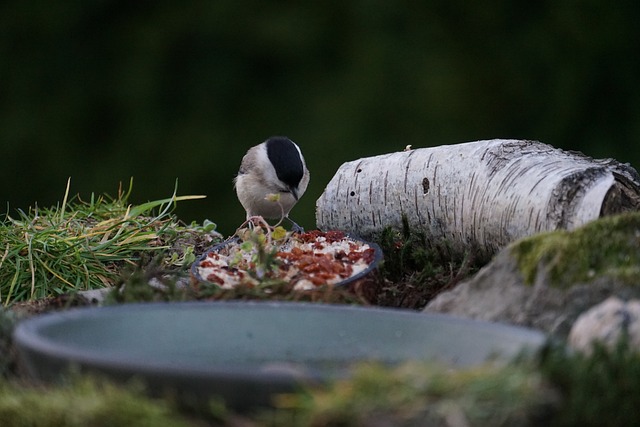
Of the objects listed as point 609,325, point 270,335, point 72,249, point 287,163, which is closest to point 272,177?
point 287,163

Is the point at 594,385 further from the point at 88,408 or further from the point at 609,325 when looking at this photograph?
the point at 88,408

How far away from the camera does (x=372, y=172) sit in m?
3.75

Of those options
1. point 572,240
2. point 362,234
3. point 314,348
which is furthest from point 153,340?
point 362,234

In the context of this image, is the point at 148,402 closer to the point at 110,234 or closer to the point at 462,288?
the point at 462,288

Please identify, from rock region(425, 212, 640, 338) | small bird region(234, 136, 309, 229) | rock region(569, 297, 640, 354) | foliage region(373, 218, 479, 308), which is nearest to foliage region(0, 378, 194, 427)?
rock region(569, 297, 640, 354)

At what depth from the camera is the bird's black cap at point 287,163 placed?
415 cm

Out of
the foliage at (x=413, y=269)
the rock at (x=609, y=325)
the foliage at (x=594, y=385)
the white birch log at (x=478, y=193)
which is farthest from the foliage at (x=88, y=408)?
the white birch log at (x=478, y=193)

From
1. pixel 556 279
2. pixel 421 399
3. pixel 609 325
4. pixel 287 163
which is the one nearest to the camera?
pixel 421 399

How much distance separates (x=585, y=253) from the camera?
1962 millimetres

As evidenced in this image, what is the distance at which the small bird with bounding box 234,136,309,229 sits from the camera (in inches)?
164

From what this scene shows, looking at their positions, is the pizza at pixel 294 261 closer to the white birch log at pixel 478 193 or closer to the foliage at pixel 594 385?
the white birch log at pixel 478 193

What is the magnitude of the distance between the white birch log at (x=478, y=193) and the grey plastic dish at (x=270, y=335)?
4.59 feet

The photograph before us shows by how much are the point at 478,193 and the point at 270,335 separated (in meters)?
1.83

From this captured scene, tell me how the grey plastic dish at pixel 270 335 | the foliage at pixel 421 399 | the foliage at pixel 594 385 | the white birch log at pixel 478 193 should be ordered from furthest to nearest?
the white birch log at pixel 478 193
the grey plastic dish at pixel 270 335
the foliage at pixel 594 385
the foliage at pixel 421 399
